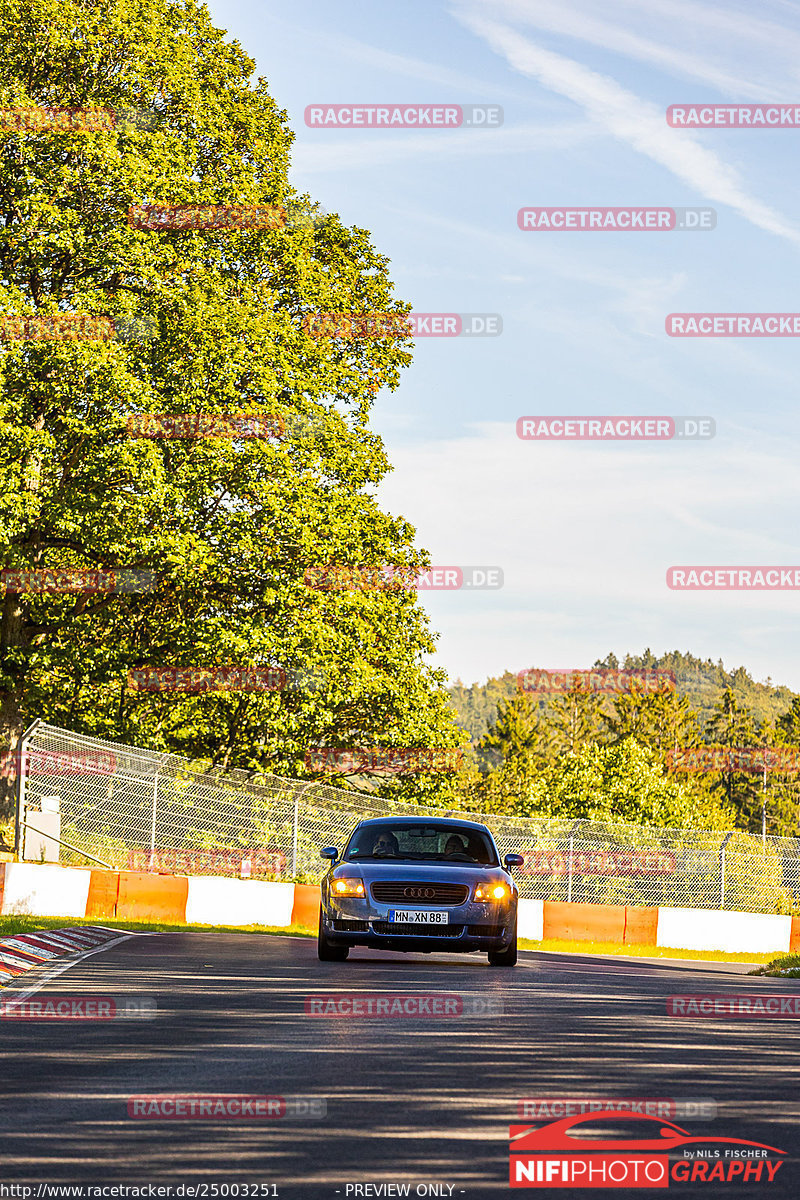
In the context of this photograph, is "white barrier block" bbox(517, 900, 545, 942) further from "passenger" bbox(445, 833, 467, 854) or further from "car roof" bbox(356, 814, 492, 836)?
"passenger" bbox(445, 833, 467, 854)

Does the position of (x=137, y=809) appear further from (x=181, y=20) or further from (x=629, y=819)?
(x=629, y=819)

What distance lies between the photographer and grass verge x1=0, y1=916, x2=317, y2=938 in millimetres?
17984

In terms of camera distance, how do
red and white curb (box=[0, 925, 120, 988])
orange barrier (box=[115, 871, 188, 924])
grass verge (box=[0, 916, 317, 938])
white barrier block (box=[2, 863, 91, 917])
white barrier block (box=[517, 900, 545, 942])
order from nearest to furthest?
red and white curb (box=[0, 925, 120, 988]), grass verge (box=[0, 916, 317, 938]), white barrier block (box=[2, 863, 91, 917]), orange barrier (box=[115, 871, 188, 924]), white barrier block (box=[517, 900, 545, 942])

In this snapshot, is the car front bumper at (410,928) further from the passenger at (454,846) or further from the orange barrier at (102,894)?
the orange barrier at (102,894)

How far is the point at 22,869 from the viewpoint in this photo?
20781mm

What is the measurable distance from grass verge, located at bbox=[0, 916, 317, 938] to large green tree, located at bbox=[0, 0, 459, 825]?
7263 mm

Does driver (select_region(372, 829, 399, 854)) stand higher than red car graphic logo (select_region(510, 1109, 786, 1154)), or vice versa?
driver (select_region(372, 829, 399, 854))

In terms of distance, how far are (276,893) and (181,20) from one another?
21.6 meters

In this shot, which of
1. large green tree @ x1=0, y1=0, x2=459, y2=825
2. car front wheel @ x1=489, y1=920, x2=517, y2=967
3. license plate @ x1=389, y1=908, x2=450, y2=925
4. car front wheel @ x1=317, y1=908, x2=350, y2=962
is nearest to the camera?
license plate @ x1=389, y1=908, x2=450, y2=925

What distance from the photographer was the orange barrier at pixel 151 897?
76.0ft

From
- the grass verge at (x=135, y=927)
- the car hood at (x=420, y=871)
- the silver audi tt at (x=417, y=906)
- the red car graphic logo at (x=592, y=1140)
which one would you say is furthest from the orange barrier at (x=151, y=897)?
the red car graphic logo at (x=592, y=1140)

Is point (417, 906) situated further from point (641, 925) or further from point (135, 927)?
point (641, 925)

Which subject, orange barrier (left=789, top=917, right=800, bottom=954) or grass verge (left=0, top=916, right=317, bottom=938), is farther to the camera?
orange barrier (left=789, top=917, right=800, bottom=954)

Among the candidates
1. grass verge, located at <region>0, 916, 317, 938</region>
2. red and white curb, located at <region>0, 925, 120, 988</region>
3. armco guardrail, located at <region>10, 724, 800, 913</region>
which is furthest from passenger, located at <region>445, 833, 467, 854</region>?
armco guardrail, located at <region>10, 724, 800, 913</region>
